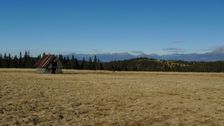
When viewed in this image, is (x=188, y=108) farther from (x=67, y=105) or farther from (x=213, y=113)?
(x=67, y=105)

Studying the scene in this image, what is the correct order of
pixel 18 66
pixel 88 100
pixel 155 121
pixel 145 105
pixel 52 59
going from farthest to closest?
pixel 18 66, pixel 52 59, pixel 88 100, pixel 145 105, pixel 155 121

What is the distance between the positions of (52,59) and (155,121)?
85.8 m

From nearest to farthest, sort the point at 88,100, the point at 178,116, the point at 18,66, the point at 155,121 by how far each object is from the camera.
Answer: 1. the point at 155,121
2. the point at 178,116
3. the point at 88,100
4. the point at 18,66

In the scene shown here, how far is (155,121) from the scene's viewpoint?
58.1 ft

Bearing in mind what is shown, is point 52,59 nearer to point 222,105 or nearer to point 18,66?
point 18,66

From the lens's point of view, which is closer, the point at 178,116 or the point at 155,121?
the point at 155,121

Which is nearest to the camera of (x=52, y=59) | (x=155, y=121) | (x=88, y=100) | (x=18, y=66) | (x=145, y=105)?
(x=155, y=121)

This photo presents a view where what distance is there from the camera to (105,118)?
1827cm

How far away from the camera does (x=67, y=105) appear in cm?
2212

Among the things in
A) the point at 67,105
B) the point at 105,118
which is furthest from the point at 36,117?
the point at 67,105

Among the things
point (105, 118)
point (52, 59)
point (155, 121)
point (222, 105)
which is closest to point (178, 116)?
point (155, 121)

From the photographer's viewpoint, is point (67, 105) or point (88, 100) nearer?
point (67, 105)

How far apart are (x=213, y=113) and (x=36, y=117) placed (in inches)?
315

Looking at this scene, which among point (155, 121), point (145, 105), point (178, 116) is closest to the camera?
point (155, 121)
